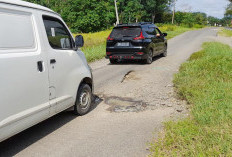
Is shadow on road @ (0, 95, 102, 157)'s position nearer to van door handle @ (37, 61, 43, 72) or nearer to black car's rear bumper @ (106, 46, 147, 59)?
van door handle @ (37, 61, 43, 72)

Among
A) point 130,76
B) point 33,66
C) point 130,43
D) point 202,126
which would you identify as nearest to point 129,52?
point 130,43

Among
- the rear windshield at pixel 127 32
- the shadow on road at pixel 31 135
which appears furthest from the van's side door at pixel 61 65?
the rear windshield at pixel 127 32

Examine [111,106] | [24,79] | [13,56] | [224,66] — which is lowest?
[111,106]

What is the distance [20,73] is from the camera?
126 inches

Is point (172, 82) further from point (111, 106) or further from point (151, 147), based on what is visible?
point (151, 147)

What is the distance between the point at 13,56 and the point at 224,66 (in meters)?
6.87

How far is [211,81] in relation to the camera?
A: 6.55m

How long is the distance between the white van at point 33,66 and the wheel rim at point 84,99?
0.30m

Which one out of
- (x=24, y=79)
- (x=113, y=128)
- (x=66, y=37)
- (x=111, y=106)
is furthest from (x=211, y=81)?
(x=24, y=79)

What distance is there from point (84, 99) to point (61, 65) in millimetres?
1226

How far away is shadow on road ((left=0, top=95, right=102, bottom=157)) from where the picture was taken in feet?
11.9

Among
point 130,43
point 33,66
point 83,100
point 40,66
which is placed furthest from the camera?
point 130,43

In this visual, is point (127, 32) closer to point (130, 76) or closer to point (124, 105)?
point (130, 76)

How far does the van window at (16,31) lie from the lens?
302cm
